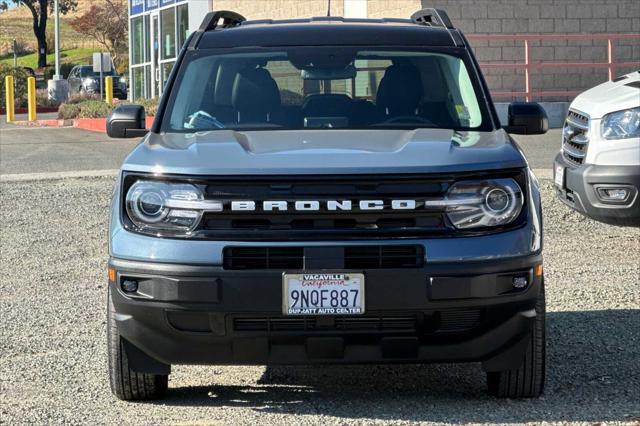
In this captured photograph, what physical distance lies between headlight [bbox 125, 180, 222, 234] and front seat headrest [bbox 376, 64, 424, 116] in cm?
151

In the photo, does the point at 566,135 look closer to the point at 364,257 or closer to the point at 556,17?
the point at 364,257

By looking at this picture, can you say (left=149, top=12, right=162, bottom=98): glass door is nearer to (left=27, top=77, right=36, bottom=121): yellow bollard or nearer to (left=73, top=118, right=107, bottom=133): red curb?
(left=27, top=77, right=36, bottom=121): yellow bollard

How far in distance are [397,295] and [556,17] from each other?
1941 centimetres

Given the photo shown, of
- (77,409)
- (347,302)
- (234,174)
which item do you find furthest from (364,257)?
(77,409)

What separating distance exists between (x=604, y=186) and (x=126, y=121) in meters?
3.98

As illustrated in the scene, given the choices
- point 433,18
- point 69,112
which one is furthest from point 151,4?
point 433,18

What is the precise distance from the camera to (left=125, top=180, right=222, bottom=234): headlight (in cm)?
535

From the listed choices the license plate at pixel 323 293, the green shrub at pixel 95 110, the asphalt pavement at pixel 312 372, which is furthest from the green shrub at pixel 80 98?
the license plate at pixel 323 293

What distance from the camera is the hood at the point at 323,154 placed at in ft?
17.5

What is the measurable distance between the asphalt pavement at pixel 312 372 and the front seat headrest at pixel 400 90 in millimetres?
1337

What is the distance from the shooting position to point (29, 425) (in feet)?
18.0

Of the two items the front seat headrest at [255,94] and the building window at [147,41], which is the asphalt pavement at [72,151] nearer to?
the front seat headrest at [255,94]

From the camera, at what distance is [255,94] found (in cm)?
661

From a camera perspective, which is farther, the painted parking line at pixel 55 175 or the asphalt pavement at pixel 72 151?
the asphalt pavement at pixel 72 151
